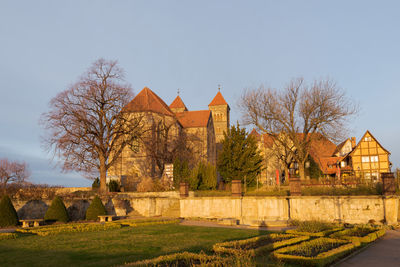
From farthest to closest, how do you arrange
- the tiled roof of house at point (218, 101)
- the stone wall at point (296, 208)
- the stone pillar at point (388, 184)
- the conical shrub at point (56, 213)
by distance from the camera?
the tiled roof of house at point (218, 101)
the conical shrub at point (56, 213)
the stone wall at point (296, 208)
the stone pillar at point (388, 184)

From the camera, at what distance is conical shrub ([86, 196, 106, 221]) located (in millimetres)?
23109

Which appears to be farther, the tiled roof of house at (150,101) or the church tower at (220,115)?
the church tower at (220,115)

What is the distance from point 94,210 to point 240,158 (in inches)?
706

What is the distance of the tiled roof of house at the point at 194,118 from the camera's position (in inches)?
2275

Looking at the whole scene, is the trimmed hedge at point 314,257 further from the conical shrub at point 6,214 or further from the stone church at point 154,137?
the stone church at point 154,137

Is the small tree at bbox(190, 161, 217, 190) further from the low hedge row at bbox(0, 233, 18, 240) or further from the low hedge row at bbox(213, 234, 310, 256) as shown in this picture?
the low hedge row at bbox(213, 234, 310, 256)

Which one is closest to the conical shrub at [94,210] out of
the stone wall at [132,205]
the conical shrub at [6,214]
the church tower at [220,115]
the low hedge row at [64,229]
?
the stone wall at [132,205]

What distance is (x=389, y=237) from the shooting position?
45.1 feet

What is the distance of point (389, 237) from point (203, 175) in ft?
66.3

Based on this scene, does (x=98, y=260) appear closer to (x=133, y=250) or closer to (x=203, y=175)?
(x=133, y=250)

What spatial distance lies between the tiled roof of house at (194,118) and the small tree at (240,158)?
19776 millimetres

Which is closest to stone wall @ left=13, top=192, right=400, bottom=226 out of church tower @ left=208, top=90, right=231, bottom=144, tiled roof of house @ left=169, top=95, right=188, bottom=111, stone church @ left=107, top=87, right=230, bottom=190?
stone church @ left=107, top=87, right=230, bottom=190

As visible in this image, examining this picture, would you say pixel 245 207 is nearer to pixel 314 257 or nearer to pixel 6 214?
pixel 314 257

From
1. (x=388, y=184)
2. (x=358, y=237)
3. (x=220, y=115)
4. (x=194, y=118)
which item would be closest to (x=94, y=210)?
(x=358, y=237)
